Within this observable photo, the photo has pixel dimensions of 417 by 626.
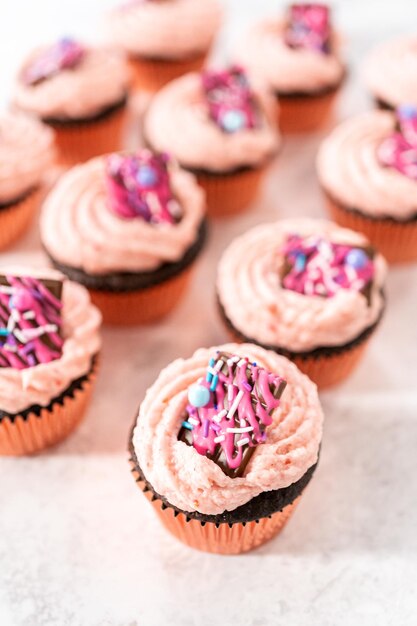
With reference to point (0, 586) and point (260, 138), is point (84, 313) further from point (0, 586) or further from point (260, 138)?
point (260, 138)

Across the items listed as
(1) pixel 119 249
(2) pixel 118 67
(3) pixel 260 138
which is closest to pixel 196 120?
(3) pixel 260 138

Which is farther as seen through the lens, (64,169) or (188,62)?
(188,62)

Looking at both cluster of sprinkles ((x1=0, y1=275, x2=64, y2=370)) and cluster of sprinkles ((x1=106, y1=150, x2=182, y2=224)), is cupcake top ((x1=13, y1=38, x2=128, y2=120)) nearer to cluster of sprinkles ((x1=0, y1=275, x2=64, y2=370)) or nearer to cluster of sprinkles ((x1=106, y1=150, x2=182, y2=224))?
cluster of sprinkles ((x1=106, y1=150, x2=182, y2=224))

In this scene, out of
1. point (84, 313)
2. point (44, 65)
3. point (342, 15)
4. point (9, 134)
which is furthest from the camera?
point (342, 15)

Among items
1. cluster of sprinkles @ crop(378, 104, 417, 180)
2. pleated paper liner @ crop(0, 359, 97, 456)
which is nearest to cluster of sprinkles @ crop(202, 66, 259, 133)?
cluster of sprinkles @ crop(378, 104, 417, 180)

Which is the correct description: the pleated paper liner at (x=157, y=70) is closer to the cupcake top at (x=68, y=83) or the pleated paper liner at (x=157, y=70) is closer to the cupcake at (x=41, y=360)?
the cupcake top at (x=68, y=83)

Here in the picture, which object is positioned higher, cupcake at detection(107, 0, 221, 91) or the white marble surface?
cupcake at detection(107, 0, 221, 91)

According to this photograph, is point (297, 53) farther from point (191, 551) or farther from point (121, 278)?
point (191, 551)
